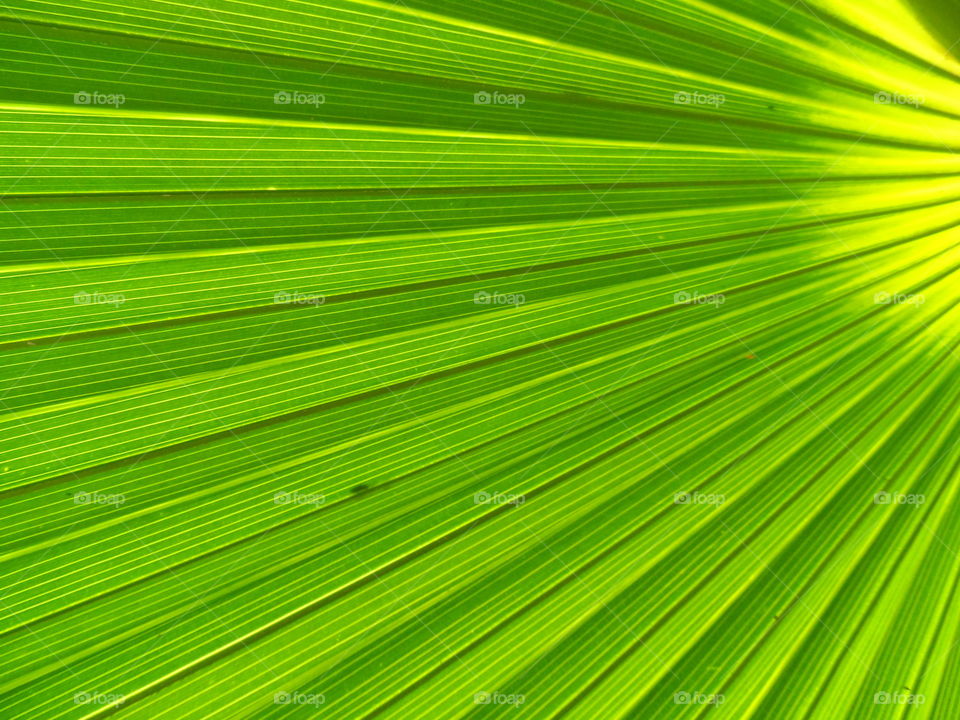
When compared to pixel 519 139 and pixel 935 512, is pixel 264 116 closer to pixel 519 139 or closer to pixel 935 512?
pixel 519 139

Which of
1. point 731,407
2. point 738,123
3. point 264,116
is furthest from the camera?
point 731,407

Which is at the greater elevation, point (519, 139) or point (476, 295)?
point (519, 139)

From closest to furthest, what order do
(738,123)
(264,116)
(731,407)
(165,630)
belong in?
(264,116), (165,630), (738,123), (731,407)

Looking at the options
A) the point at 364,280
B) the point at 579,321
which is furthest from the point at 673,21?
the point at 364,280

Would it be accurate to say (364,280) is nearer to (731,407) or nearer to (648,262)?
(648,262)

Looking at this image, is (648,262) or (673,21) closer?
(673,21)

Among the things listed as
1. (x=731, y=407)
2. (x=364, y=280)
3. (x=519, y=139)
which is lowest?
(x=731, y=407)

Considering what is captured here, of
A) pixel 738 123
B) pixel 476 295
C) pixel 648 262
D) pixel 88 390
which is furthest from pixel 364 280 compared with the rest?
pixel 738 123

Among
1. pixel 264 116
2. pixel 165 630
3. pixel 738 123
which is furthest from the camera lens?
pixel 738 123

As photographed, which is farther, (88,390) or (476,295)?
(476,295)
